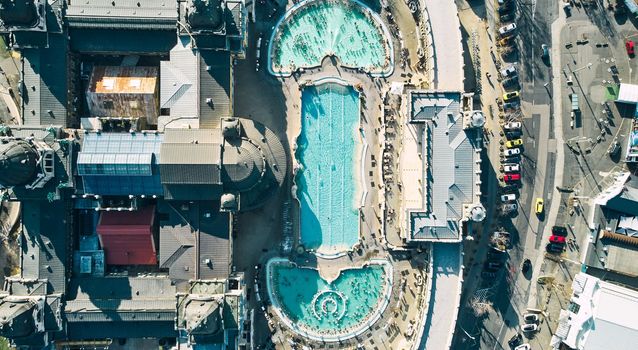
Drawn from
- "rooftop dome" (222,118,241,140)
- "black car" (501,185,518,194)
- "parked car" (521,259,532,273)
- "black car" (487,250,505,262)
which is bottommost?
"parked car" (521,259,532,273)

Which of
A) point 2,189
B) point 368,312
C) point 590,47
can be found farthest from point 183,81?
point 590,47

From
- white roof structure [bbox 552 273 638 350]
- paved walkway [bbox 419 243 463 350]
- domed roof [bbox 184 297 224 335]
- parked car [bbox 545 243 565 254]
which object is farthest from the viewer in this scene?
parked car [bbox 545 243 565 254]

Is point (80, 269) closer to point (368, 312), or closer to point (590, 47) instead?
point (368, 312)

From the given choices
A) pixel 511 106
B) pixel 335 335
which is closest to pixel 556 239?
pixel 511 106

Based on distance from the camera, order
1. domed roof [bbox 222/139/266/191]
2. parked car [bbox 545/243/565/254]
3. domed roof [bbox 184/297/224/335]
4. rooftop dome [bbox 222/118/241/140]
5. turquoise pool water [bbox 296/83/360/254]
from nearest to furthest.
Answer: domed roof [bbox 184/297/224/335], domed roof [bbox 222/139/266/191], rooftop dome [bbox 222/118/241/140], turquoise pool water [bbox 296/83/360/254], parked car [bbox 545/243/565/254]

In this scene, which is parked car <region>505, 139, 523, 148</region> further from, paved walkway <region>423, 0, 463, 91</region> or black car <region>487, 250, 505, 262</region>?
black car <region>487, 250, 505, 262</region>

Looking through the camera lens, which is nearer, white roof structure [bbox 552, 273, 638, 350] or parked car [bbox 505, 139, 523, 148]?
white roof structure [bbox 552, 273, 638, 350]

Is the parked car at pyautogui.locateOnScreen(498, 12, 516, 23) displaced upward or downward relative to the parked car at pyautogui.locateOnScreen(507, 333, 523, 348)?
upward

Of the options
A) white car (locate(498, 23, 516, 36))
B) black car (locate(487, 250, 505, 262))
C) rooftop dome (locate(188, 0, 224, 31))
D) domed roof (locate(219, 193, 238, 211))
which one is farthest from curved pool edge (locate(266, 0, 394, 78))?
black car (locate(487, 250, 505, 262))
